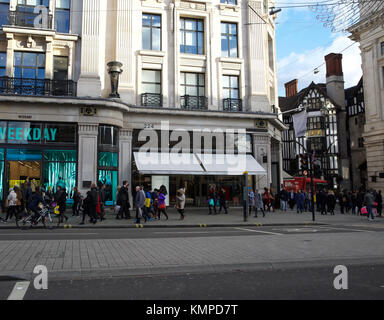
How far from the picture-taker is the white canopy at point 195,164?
2105 centimetres

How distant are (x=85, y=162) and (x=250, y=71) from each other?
13469mm

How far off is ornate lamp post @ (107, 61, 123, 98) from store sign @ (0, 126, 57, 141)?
4184mm

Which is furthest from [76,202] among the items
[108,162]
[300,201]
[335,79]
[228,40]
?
[335,79]

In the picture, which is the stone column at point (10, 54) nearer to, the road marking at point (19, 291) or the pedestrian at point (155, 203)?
the pedestrian at point (155, 203)

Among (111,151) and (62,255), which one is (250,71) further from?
(62,255)

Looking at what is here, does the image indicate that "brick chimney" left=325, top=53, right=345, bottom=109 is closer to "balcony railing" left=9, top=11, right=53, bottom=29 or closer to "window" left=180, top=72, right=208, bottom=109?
"window" left=180, top=72, right=208, bottom=109

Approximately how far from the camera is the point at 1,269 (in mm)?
5918

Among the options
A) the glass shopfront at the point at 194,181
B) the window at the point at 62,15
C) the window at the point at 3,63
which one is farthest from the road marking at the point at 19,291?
the window at the point at 62,15

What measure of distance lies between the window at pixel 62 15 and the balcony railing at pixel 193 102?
8650 mm

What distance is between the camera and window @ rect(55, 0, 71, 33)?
72.4 ft

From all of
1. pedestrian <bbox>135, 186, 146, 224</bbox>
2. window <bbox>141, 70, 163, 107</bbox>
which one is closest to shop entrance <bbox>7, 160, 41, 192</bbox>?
pedestrian <bbox>135, 186, 146, 224</bbox>

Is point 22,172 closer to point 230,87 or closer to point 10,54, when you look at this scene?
point 10,54

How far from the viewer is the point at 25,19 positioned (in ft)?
69.6
